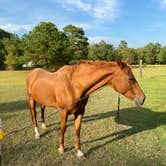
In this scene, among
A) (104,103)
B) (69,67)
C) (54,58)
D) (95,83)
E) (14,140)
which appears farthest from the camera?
(54,58)

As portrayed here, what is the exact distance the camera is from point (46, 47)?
161 feet

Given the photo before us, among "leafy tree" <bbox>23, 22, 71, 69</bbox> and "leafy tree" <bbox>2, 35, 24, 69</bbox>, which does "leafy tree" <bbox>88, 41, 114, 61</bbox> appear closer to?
"leafy tree" <bbox>2, 35, 24, 69</bbox>

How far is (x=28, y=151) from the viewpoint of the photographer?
214 inches

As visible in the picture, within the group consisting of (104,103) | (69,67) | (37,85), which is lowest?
(104,103)

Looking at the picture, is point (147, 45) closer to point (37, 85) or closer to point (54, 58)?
point (54, 58)

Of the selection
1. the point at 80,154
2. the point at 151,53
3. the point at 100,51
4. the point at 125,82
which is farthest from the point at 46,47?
the point at 151,53

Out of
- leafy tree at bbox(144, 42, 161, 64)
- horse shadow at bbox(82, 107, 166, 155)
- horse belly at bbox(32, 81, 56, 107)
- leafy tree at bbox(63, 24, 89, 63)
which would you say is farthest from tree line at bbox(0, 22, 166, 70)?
horse belly at bbox(32, 81, 56, 107)

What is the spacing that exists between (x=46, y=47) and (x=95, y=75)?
148ft

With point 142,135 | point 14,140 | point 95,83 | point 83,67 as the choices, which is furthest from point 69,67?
point 142,135

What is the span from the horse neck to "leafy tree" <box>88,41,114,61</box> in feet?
213

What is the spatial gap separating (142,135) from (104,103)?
4.80m

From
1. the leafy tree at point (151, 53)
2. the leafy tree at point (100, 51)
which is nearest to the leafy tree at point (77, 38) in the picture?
the leafy tree at point (100, 51)

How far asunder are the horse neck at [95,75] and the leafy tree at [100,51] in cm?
6479

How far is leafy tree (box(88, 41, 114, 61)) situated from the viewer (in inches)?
2825
